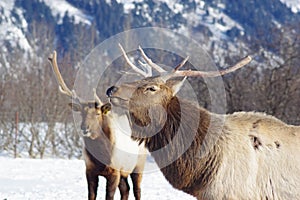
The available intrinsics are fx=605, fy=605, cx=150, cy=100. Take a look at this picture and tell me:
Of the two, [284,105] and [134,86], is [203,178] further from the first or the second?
[284,105]

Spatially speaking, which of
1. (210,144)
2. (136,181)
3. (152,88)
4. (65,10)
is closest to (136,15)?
(65,10)

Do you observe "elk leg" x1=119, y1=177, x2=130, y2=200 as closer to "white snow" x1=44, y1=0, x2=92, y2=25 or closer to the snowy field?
the snowy field

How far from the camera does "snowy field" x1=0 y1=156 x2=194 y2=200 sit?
11805mm

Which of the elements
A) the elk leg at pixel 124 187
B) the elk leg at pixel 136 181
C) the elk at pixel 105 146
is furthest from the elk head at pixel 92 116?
the elk leg at pixel 136 181

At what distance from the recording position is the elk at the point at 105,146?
29.4ft

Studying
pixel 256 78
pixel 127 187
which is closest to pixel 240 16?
pixel 256 78

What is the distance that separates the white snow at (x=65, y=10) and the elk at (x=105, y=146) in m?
95.5

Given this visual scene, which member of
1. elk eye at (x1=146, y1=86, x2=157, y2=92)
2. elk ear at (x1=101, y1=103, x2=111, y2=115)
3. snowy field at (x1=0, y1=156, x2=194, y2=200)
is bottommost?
snowy field at (x1=0, y1=156, x2=194, y2=200)

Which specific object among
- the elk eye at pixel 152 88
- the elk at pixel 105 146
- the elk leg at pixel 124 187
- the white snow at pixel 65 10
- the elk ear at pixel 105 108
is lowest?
the elk leg at pixel 124 187

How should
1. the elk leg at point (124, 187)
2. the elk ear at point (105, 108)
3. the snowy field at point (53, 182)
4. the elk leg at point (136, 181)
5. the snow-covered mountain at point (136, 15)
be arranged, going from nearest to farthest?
the elk ear at point (105, 108) → the elk leg at point (124, 187) → the elk leg at point (136, 181) → the snowy field at point (53, 182) → the snow-covered mountain at point (136, 15)

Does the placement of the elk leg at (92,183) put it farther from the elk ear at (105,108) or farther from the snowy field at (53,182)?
the snowy field at (53,182)

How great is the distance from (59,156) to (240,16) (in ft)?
375

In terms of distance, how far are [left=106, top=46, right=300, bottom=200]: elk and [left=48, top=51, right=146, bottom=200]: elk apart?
9.05 ft

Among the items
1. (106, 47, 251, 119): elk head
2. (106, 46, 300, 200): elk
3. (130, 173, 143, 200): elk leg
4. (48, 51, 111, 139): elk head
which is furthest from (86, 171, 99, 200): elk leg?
(106, 47, 251, 119): elk head
